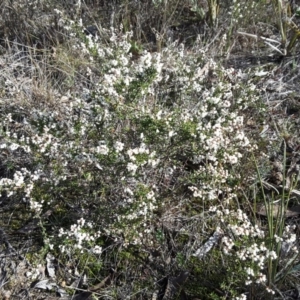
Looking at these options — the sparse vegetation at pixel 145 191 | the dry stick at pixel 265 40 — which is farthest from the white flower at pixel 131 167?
the dry stick at pixel 265 40

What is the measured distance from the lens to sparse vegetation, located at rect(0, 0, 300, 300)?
2.45 metres

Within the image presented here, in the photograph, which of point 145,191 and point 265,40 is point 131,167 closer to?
point 145,191

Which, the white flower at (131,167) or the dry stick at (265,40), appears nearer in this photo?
the white flower at (131,167)

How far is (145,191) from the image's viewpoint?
98.1 inches

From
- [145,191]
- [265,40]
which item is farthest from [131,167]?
[265,40]

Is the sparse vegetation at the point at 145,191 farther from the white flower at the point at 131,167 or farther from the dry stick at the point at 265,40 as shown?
the dry stick at the point at 265,40

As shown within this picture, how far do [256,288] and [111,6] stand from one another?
3102 mm

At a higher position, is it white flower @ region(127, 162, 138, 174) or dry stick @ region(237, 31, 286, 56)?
white flower @ region(127, 162, 138, 174)

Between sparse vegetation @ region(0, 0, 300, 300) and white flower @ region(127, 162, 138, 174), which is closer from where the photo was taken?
white flower @ region(127, 162, 138, 174)

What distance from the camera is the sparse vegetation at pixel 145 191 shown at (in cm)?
245

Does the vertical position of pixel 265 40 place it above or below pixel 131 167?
below

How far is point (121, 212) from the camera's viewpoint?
8.62 feet

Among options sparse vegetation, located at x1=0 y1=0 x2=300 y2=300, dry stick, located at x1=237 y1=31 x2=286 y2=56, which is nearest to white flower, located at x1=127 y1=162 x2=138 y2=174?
sparse vegetation, located at x1=0 y1=0 x2=300 y2=300

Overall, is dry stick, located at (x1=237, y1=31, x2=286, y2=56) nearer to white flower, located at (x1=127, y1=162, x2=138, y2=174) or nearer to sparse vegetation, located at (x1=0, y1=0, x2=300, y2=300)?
sparse vegetation, located at (x1=0, y1=0, x2=300, y2=300)
